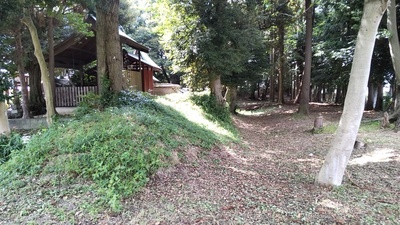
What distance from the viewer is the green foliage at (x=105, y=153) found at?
3.77 meters

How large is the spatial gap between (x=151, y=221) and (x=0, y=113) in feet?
19.6

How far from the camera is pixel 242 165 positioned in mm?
5484

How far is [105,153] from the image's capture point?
407 cm

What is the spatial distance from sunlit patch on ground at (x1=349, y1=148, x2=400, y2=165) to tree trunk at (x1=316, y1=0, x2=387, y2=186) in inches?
68.4

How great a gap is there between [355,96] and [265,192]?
1.88 metres

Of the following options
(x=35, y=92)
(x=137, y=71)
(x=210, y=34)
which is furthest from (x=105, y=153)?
(x=35, y=92)

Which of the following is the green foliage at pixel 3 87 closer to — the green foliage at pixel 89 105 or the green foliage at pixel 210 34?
the green foliage at pixel 89 105

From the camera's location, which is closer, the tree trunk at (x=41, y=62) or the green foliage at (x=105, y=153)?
the green foliage at (x=105, y=153)

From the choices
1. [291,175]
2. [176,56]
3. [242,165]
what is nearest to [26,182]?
[242,165]

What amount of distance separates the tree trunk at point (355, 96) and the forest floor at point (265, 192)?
0.27m

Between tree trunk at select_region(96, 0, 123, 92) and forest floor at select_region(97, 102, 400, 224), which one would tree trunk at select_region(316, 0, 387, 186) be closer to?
forest floor at select_region(97, 102, 400, 224)

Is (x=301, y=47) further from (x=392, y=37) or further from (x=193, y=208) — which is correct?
(x=193, y=208)

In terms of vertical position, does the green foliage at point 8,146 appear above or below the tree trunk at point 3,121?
below

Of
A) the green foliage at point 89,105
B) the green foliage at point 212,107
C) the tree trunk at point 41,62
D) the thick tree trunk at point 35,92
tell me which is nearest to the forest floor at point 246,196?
the green foliage at point 89,105
